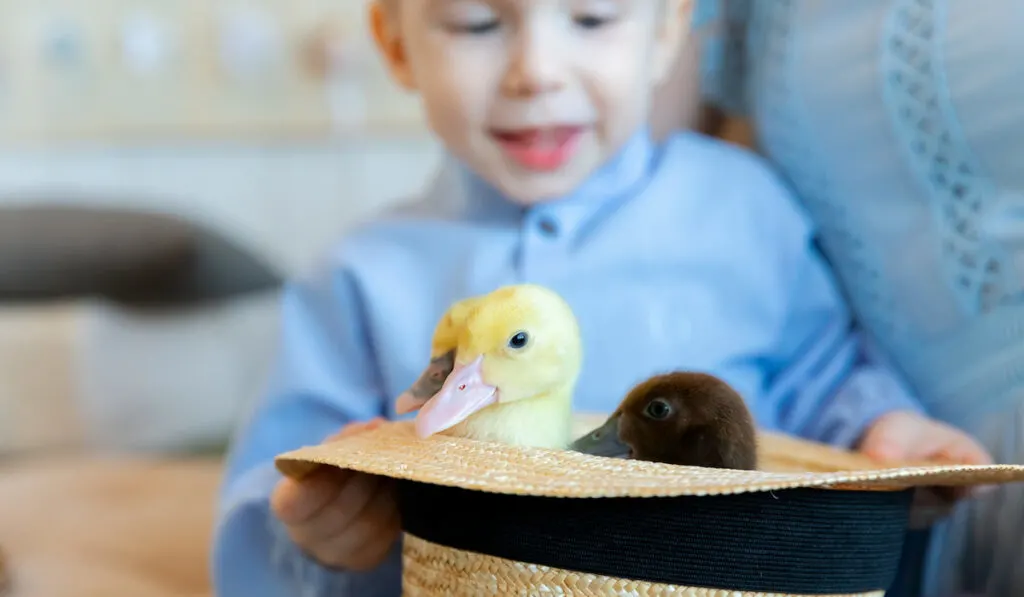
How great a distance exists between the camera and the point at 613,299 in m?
0.82

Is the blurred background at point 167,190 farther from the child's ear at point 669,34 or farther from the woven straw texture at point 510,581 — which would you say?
the woven straw texture at point 510,581

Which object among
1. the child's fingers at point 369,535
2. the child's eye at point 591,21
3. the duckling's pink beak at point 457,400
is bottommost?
the child's fingers at point 369,535

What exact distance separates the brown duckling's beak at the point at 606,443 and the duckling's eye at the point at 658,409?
0.02 m

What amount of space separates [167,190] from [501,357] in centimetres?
189

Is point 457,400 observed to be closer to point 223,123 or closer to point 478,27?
point 478,27

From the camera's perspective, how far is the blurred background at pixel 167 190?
72.8 inches

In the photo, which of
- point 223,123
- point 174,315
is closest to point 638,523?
point 174,315

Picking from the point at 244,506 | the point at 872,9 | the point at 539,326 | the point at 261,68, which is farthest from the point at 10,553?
the point at 261,68

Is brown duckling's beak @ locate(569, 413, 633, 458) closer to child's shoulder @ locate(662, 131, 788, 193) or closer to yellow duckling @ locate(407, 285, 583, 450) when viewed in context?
yellow duckling @ locate(407, 285, 583, 450)

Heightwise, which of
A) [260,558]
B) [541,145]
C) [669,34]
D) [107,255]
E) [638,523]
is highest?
[669,34]

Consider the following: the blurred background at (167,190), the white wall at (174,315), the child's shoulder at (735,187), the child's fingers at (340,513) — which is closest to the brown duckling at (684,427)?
the child's fingers at (340,513)

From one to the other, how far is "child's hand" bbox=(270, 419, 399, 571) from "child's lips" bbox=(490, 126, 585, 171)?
0.75ft

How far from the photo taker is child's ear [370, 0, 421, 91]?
82cm

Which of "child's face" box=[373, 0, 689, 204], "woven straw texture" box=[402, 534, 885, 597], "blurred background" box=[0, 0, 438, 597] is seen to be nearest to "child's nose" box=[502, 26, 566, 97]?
"child's face" box=[373, 0, 689, 204]
